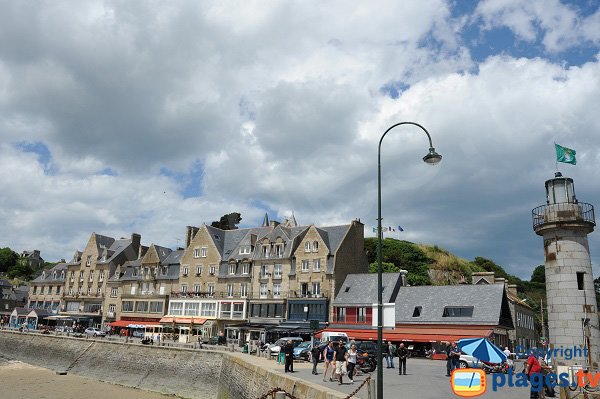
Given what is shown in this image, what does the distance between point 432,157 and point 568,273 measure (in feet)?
39.7

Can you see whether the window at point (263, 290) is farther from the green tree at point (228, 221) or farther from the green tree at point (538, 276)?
the green tree at point (538, 276)

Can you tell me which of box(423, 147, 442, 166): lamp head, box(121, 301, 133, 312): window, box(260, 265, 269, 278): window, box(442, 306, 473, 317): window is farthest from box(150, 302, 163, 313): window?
box(423, 147, 442, 166): lamp head

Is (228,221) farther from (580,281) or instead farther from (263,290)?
(580,281)

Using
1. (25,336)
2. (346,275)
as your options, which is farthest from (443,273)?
(25,336)

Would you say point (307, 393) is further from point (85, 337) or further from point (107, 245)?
point (107, 245)

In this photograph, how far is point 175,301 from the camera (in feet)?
206

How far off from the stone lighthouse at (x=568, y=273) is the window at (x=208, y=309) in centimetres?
4310

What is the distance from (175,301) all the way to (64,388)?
82.2ft

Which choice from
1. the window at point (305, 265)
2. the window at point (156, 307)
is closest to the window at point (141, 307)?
the window at point (156, 307)

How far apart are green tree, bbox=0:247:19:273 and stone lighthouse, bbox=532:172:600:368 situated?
14774cm

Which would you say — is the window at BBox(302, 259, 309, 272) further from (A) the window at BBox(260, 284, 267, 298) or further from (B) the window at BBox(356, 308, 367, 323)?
(B) the window at BBox(356, 308, 367, 323)

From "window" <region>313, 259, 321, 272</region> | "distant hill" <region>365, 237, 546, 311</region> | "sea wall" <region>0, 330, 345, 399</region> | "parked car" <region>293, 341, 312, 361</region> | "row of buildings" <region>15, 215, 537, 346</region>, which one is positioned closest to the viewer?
"sea wall" <region>0, 330, 345, 399</region>

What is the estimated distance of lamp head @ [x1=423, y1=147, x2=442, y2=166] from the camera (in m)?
14.5

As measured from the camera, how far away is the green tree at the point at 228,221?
9656cm
